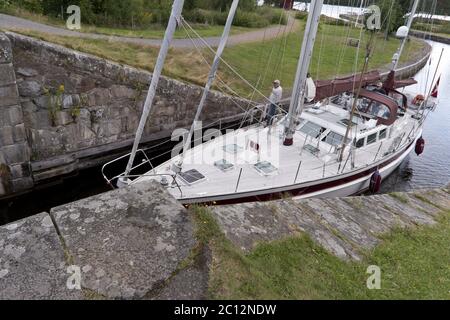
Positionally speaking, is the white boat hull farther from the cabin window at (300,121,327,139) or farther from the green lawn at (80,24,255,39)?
the green lawn at (80,24,255,39)

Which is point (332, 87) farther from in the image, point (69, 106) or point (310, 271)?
point (310, 271)

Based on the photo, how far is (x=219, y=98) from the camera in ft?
54.0

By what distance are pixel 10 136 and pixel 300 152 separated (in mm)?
9291

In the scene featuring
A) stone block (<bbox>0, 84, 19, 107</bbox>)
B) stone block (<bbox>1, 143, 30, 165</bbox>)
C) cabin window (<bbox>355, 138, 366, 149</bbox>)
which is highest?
stone block (<bbox>0, 84, 19, 107</bbox>)

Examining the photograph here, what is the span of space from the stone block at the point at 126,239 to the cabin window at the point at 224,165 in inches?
267

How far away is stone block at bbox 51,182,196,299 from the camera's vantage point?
247 centimetres

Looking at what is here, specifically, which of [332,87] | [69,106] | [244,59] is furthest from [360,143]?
[244,59]

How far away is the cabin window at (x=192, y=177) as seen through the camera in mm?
9258

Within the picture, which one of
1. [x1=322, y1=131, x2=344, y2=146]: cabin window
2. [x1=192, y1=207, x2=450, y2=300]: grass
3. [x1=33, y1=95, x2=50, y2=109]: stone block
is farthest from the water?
[x1=33, y1=95, x2=50, y2=109]: stone block

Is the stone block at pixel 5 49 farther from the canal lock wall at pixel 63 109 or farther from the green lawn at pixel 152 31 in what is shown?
the green lawn at pixel 152 31

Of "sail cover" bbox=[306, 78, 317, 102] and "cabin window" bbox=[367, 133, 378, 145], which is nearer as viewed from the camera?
"sail cover" bbox=[306, 78, 317, 102]

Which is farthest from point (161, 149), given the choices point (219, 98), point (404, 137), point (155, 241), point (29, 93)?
point (155, 241)
